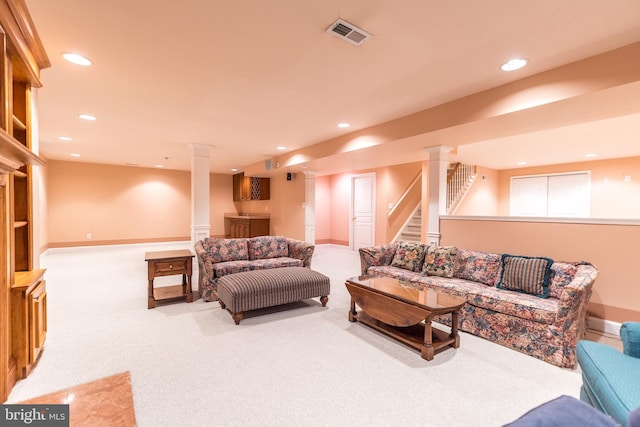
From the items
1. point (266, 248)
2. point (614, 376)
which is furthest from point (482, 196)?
point (614, 376)

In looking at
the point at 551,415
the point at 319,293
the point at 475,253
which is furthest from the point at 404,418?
the point at 475,253

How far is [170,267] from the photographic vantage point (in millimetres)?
3674

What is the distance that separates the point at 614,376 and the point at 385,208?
6.33 metres

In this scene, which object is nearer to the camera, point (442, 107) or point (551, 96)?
point (551, 96)

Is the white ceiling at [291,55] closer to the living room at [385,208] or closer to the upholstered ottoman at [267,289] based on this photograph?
the living room at [385,208]

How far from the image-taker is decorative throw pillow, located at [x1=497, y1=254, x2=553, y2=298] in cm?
286

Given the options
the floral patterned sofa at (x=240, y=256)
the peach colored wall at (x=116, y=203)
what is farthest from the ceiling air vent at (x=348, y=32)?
the peach colored wall at (x=116, y=203)

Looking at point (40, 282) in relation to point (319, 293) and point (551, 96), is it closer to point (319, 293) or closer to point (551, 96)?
point (319, 293)

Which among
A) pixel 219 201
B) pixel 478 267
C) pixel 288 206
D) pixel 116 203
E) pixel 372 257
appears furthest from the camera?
pixel 219 201

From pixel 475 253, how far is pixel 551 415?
290 centimetres

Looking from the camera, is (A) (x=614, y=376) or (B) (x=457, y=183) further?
(B) (x=457, y=183)

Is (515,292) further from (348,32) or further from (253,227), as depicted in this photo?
(253,227)

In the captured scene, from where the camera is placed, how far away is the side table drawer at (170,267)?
359 cm

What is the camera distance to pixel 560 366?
2357mm
